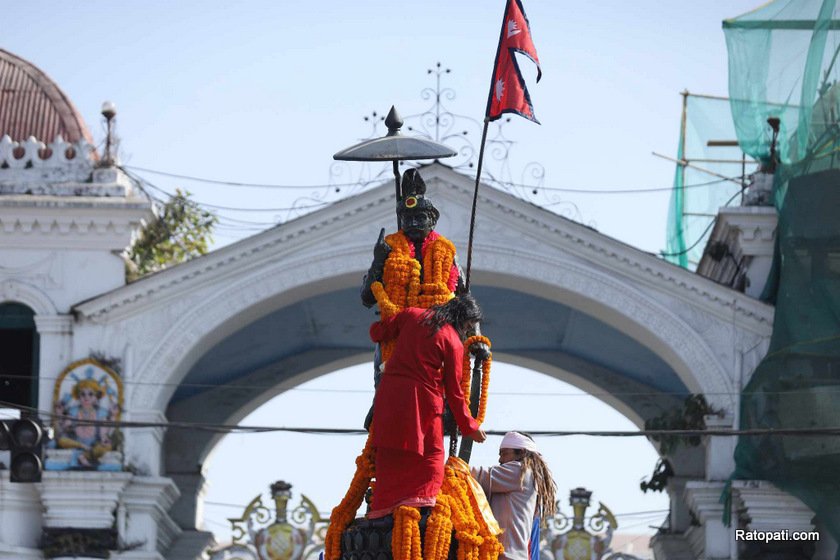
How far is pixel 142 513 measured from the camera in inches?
1264

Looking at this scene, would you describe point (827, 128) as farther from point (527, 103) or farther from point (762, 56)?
point (527, 103)

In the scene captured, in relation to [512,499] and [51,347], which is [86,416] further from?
[512,499]

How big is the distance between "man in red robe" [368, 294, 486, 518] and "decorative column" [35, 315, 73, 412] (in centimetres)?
1849

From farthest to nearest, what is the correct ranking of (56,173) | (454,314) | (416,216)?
(56,173) < (416,216) < (454,314)

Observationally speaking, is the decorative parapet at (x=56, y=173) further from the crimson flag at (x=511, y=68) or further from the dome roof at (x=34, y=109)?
the crimson flag at (x=511, y=68)

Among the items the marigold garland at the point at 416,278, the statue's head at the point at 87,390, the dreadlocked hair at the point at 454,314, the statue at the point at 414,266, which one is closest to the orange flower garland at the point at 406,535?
the statue at the point at 414,266

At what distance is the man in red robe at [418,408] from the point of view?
47.3 ft

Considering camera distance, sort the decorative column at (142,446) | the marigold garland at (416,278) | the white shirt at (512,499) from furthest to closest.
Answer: the decorative column at (142,446), the marigold garland at (416,278), the white shirt at (512,499)

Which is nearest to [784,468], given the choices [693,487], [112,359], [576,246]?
[693,487]

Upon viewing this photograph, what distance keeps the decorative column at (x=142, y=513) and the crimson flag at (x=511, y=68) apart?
56.0 feet

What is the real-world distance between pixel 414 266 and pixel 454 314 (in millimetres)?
650

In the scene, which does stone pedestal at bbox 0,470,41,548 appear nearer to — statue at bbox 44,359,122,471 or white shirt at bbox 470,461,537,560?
statue at bbox 44,359,122,471

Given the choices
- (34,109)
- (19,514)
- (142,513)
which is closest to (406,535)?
(142,513)

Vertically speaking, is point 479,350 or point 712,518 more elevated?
point 479,350
